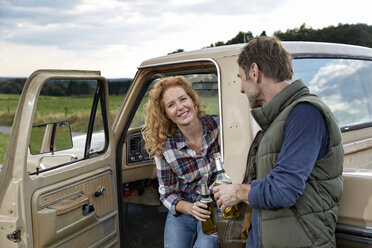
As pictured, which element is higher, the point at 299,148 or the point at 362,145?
the point at 299,148

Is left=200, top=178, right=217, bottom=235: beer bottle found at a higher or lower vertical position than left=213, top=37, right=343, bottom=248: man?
lower

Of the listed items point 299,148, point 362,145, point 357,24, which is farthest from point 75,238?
point 357,24

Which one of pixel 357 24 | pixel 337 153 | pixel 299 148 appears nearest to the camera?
pixel 299 148

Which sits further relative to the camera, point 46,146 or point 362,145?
point 362,145

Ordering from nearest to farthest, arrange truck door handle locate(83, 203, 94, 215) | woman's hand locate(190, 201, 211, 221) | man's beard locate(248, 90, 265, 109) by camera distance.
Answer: man's beard locate(248, 90, 265, 109) → woman's hand locate(190, 201, 211, 221) → truck door handle locate(83, 203, 94, 215)

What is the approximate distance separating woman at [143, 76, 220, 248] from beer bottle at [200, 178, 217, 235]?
11cm

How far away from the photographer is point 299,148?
175cm

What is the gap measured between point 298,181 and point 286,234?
272mm

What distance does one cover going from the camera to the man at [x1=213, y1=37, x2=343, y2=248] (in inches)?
69.5

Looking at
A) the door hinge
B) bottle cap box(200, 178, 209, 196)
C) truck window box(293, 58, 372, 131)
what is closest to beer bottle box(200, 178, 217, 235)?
bottle cap box(200, 178, 209, 196)

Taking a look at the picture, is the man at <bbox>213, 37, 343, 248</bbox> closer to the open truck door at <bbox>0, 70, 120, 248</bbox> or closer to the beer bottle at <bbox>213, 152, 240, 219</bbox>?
the beer bottle at <bbox>213, 152, 240, 219</bbox>

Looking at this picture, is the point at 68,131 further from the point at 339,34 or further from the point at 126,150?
the point at 339,34

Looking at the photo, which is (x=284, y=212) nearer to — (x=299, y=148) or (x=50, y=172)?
(x=299, y=148)

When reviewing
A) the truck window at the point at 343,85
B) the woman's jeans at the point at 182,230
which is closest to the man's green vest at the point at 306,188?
the truck window at the point at 343,85
